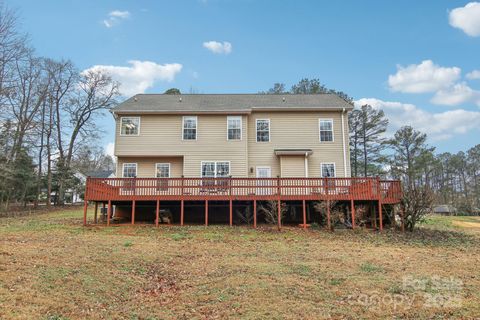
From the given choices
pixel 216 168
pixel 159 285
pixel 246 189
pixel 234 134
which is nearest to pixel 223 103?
pixel 234 134

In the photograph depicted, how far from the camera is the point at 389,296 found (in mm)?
5859

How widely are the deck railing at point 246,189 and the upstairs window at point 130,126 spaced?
372cm

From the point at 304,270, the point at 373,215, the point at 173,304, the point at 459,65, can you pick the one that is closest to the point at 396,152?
the point at 459,65

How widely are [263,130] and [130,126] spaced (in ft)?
23.3

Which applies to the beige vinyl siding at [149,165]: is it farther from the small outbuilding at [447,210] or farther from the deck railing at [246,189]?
the small outbuilding at [447,210]

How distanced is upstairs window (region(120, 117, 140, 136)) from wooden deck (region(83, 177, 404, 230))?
3.72 m

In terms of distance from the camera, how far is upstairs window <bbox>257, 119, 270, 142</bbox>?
18.0m

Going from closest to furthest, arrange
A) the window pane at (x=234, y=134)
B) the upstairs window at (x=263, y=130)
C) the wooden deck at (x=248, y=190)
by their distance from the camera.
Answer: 1. the wooden deck at (x=248, y=190)
2. the window pane at (x=234, y=134)
3. the upstairs window at (x=263, y=130)

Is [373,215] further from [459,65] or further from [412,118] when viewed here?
[412,118]

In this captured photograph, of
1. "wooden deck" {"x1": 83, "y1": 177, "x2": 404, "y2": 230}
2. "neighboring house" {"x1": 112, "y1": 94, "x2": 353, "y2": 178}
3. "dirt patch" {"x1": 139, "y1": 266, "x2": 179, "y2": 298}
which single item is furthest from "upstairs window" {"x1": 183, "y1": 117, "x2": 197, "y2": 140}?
"dirt patch" {"x1": 139, "y1": 266, "x2": 179, "y2": 298}

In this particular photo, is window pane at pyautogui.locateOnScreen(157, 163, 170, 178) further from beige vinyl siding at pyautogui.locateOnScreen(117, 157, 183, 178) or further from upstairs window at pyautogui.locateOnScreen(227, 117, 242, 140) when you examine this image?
upstairs window at pyautogui.locateOnScreen(227, 117, 242, 140)

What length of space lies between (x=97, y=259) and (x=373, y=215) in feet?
38.3

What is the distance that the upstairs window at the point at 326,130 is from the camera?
58.6 ft

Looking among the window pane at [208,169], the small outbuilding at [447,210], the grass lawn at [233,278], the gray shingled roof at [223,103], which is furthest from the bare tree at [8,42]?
the small outbuilding at [447,210]
